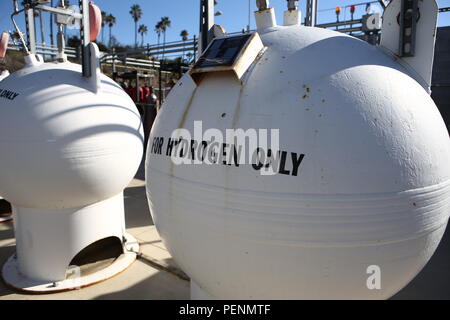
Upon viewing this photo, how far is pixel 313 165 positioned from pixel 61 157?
2672mm

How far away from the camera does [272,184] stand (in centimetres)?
155

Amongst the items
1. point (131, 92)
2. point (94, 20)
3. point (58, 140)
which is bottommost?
point (58, 140)

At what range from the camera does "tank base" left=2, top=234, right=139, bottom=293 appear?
11.9ft

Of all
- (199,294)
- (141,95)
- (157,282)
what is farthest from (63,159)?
(141,95)

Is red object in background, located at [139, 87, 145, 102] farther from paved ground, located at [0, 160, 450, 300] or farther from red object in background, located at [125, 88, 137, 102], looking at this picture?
paved ground, located at [0, 160, 450, 300]

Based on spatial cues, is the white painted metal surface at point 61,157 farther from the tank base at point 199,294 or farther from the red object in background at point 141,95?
the red object in background at point 141,95

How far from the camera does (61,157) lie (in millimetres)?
3174

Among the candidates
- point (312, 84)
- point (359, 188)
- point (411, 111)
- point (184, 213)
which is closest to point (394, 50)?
point (411, 111)

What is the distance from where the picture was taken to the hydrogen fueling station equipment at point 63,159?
10.4 ft

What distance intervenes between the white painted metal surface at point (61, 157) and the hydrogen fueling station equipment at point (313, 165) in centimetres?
182

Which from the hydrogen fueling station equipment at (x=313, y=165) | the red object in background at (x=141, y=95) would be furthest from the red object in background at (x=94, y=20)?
the red object in background at (x=141, y=95)

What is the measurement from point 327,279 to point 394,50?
55.1 inches

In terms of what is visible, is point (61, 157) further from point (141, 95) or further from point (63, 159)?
point (141, 95)

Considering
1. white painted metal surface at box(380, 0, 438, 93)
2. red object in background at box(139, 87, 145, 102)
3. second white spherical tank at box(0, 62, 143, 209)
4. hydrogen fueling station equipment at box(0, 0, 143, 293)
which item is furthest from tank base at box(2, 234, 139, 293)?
red object in background at box(139, 87, 145, 102)
